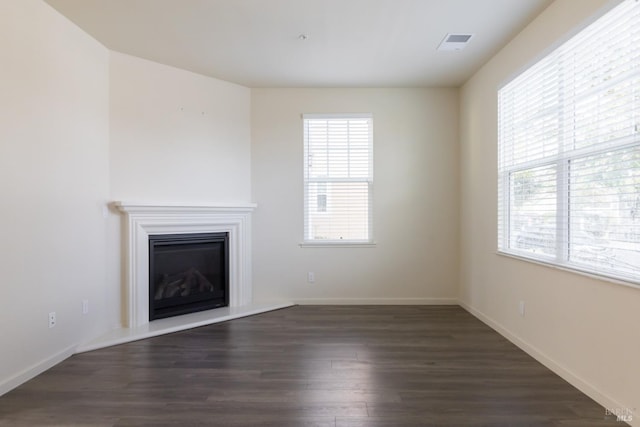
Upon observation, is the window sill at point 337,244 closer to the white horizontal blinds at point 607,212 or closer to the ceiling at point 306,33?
the ceiling at point 306,33

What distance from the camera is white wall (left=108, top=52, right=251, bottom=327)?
3.41m

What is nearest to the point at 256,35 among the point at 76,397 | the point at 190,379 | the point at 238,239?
the point at 238,239

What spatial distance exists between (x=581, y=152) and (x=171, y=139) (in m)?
3.75

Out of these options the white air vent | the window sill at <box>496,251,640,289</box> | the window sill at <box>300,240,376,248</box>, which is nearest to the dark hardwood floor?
the window sill at <box>496,251,640,289</box>

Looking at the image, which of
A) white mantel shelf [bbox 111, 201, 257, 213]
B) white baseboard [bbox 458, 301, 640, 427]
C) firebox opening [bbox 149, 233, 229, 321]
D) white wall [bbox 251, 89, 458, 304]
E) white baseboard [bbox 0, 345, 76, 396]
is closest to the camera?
white baseboard [bbox 458, 301, 640, 427]

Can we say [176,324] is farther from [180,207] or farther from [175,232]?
[180,207]

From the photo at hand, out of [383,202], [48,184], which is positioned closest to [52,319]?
[48,184]

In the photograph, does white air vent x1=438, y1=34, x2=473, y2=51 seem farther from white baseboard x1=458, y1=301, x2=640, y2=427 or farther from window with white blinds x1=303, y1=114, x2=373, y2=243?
white baseboard x1=458, y1=301, x2=640, y2=427

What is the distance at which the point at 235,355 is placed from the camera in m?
2.86

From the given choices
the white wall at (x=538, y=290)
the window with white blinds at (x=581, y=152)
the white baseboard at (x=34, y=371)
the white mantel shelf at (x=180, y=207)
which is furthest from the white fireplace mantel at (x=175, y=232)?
the window with white blinds at (x=581, y=152)

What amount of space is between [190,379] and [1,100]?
90.2 inches

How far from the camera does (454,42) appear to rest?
3189 mm

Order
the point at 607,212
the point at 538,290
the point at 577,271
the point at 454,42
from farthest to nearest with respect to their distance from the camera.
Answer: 1. the point at 454,42
2. the point at 538,290
3. the point at 577,271
4. the point at 607,212

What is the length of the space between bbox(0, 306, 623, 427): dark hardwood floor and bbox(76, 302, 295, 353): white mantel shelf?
105 mm
